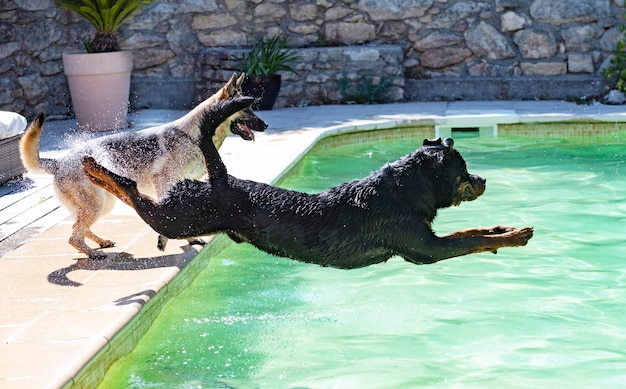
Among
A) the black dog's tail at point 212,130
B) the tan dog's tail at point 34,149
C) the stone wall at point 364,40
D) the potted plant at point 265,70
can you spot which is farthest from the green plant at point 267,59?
the black dog's tail at point 212,130

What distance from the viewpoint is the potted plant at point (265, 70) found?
11.4 m

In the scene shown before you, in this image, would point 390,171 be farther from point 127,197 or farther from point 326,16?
point 326,16

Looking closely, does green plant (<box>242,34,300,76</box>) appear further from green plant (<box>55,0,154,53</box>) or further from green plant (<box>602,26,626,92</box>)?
green plant (<box>602,26,626,92</box>)

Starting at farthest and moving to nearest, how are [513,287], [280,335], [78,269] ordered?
[513,287] → [78,269] → [280,335]

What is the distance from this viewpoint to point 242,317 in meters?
5.13

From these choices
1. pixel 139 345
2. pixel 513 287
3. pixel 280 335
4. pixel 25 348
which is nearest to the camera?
pixel 25 348

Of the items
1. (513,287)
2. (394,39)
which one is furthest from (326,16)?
(513,287)

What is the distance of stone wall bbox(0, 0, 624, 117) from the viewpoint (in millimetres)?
12031

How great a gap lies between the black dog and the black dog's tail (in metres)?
0.07

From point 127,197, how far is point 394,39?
865 cm

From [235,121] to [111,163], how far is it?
115 centimetres

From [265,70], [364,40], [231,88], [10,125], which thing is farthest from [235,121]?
[364,40]

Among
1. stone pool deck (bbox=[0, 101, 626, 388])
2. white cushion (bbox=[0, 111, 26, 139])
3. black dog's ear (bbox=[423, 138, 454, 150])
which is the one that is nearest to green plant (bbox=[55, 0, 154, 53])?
stone pool deck (bbox=[0, 101, 626, 388])

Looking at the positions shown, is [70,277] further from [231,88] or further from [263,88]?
[263,88]
